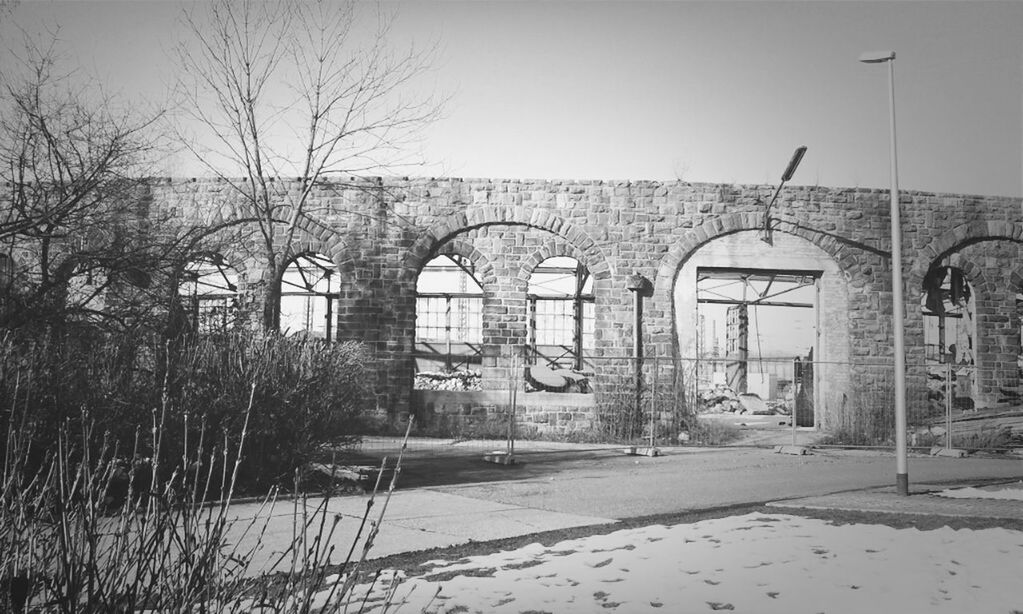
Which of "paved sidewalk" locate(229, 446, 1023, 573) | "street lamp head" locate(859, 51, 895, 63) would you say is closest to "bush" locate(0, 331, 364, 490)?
"paved sidewalk" locate(229, 446, 1023, 573)

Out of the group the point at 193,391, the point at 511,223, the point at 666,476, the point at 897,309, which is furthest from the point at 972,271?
the point at 193,391

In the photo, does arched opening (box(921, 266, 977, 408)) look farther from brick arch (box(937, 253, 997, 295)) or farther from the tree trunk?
the tree trunk

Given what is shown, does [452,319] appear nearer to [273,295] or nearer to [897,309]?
[273,295]

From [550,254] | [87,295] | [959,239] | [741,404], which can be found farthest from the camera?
[741,404]

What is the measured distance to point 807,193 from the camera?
62.1 ft

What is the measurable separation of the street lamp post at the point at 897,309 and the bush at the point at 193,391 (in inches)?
259

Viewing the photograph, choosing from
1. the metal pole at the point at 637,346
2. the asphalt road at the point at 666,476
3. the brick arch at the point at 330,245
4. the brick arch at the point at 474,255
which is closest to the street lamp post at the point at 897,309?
the asphalt road at the point at 666,476

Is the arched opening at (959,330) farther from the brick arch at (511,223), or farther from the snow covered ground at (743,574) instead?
the snow covered ground at (743,574)

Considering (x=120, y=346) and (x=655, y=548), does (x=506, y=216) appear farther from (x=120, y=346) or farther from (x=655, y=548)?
(x=655, y=548)

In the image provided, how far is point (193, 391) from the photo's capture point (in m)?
7.84

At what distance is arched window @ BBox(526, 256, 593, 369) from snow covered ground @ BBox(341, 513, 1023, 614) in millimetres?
17978

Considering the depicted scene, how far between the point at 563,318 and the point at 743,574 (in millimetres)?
23438

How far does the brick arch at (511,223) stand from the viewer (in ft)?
61.7

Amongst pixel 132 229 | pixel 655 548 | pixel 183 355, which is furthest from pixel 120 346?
pixel 655 548
